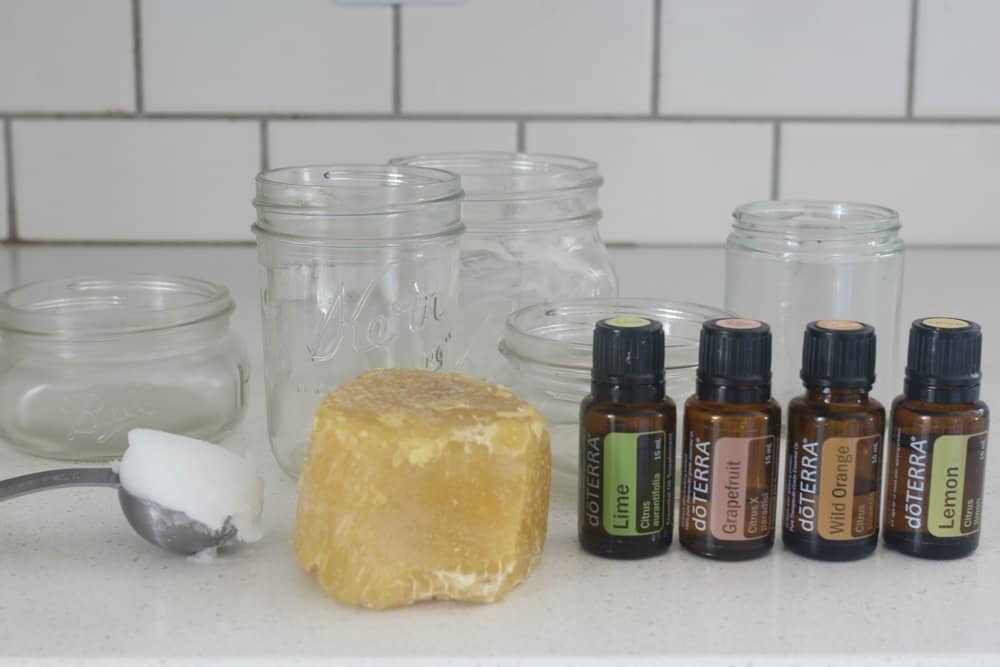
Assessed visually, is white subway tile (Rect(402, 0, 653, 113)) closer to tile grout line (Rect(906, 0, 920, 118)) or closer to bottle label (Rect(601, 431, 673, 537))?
tile grout line (Rect(906, 0, 920, 118))

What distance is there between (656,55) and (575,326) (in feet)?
2.25

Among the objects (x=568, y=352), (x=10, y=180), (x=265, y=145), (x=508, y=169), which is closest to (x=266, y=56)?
(x=265, y=145)

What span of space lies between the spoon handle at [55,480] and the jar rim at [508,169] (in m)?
0.31

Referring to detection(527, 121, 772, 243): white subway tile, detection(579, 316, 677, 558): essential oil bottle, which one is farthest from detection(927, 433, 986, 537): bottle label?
detection(527, 121, 772, 243): white subway tile

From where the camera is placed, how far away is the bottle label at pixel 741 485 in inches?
23.5

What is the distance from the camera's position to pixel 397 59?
4.44 feet

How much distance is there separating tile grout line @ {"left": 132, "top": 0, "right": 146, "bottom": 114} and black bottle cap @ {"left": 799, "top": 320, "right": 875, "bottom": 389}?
3.22 ft

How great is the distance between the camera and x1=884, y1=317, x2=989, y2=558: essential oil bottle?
592 millimetres

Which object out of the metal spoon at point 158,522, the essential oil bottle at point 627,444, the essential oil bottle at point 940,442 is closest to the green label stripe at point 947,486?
the essential oil bottle at point 940,442

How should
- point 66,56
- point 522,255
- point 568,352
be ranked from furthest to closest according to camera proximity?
point 66,56 → point 522,255 → point 568,352

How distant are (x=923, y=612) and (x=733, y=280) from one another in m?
0.33

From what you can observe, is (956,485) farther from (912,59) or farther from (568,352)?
(912,59)

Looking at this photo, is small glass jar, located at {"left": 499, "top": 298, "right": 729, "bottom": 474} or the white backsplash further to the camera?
the white backsplash

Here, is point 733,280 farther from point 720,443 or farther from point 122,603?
point 122,603
